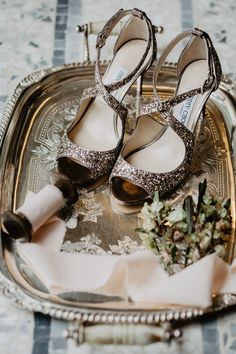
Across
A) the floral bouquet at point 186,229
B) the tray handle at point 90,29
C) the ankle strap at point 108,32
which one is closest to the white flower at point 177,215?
the floral bouquet at point 186,229

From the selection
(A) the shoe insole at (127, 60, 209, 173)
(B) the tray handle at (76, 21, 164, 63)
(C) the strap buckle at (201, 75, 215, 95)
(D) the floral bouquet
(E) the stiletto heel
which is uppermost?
(B) the tray handle at (76, 21, 164, 63)


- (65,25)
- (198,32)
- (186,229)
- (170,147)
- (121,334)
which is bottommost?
(121,334)

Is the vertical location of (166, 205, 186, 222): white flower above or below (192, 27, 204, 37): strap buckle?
below

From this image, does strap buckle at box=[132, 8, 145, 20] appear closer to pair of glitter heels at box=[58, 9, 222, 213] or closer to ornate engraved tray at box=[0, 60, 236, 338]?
pair of glitter heels at box=[58, 9, 222, 213]

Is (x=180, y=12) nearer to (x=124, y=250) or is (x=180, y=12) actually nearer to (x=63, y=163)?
(x=63, y=163)

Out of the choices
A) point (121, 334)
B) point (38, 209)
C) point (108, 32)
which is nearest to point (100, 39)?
point (108, 32)

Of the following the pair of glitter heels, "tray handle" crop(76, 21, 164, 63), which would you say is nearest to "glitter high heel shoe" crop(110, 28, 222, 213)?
the pair of glitter heels

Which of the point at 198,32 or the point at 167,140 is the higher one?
the point at 198,32

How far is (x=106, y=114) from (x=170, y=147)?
0.35 feet

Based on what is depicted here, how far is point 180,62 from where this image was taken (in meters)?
0.95

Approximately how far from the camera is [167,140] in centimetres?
90

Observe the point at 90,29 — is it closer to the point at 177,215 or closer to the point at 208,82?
the point at 208,82

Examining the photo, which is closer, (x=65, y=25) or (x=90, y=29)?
(x=90, y=29)

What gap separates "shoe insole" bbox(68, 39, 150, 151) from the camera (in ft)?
2.95
